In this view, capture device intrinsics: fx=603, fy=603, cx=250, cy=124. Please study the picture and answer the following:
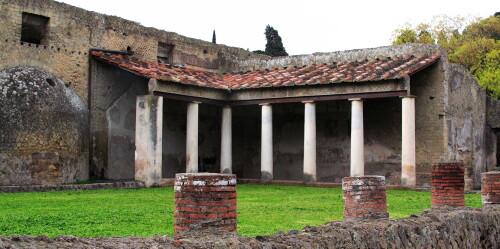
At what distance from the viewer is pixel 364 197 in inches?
282

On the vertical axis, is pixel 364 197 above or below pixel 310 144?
below

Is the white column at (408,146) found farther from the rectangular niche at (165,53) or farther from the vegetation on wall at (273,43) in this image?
the vegetation on wall at (273,43)

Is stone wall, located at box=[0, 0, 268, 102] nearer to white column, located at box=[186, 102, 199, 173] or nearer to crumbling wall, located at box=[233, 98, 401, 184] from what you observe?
white column, located at box=[186, 102, 199, 173]

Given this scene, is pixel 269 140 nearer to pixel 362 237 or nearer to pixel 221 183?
pixel 221 183

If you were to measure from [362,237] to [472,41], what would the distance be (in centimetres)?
3159

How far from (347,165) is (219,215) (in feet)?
41.3

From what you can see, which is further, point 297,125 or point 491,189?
point 297,125

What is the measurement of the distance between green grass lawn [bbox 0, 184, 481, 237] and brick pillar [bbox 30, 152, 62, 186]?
689mm

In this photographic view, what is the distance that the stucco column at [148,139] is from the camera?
1436 centimetres

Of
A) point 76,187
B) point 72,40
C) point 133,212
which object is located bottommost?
point 133,212

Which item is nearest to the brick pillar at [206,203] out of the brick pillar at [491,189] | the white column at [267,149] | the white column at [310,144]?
the brick pillar at [491,189]

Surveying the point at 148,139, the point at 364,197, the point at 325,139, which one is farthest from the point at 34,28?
the point at 364,197

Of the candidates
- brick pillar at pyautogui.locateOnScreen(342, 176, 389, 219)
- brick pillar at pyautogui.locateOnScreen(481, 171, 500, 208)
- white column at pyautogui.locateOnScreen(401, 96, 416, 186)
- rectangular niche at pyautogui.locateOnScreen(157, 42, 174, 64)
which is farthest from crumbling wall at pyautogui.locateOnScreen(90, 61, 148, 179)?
brick pillar at pyautogui.locateOnScreen(481, 171, 500, 208)

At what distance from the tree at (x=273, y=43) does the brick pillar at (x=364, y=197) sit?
105 ft
